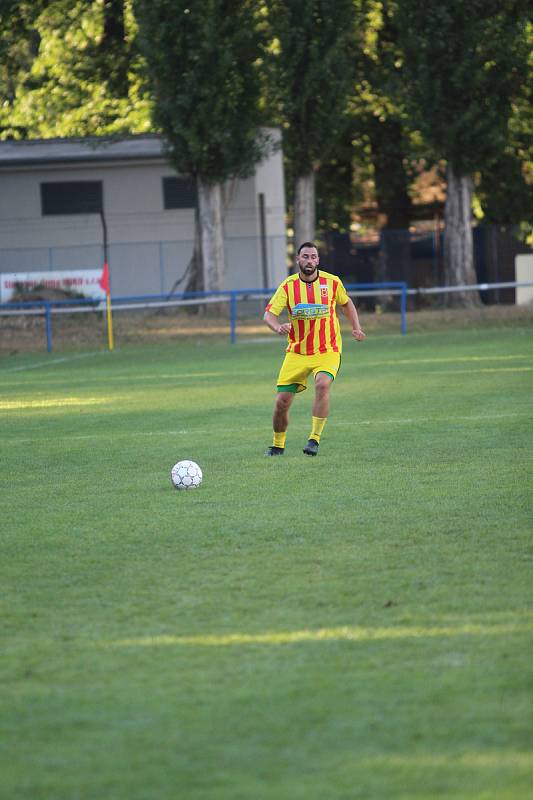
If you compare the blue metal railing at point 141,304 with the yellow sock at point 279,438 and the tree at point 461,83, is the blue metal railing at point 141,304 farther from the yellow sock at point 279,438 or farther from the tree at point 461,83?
the yellow sock at point 279,438

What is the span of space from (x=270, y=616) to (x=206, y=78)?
2804 centimetres

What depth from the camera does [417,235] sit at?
137 feet

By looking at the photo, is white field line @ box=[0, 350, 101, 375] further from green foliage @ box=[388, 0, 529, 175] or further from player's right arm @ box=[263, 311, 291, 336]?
green foliage @ box=[388, 0, 529, 175]

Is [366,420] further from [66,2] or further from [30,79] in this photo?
[30,79]

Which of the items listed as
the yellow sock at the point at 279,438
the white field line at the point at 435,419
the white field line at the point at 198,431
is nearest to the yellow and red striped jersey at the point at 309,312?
the yellow sock at the point at 279,438

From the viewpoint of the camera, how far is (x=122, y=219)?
36.8 meters

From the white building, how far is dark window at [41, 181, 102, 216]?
0.09 ft

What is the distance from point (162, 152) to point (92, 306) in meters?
5.75

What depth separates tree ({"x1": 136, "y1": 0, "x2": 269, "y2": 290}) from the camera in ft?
105

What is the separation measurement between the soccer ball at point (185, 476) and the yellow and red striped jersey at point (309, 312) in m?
2.35

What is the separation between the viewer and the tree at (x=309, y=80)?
111 feet

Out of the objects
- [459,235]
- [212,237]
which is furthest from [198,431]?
[459,235]

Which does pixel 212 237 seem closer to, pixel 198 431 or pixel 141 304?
pixel 141 304

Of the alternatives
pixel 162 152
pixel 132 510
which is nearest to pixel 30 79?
pixel 162 152
